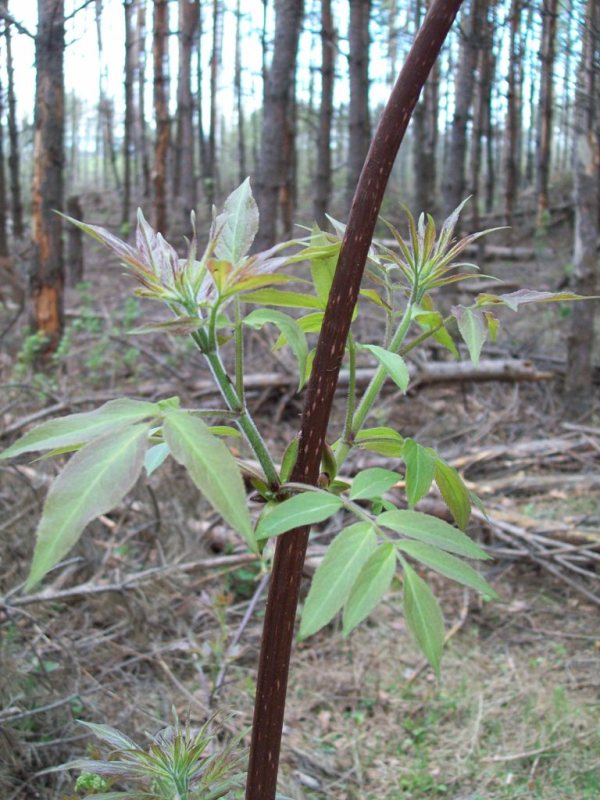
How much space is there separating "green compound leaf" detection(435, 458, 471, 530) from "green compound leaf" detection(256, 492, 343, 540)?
19cm

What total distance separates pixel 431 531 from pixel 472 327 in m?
0.24

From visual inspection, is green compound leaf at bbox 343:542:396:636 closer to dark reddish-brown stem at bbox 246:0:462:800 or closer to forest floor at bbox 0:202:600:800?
dark reddish-brown stem at bbox 246:0:462:800

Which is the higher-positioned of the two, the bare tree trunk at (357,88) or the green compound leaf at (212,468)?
the bare tree trunk at (357,88)

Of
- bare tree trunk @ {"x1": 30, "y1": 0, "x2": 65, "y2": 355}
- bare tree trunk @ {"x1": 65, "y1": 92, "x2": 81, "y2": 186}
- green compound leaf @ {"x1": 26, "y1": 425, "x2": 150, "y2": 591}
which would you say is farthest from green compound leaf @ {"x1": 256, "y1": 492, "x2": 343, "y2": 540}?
bare tree trunk @ {"x1": 65, "y1": 92, "x2": 81, "y2": 186}

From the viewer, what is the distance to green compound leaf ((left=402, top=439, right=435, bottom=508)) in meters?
0.70

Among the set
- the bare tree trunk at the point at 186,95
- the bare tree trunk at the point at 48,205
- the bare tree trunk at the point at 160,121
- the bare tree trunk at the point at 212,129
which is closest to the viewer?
the bare tree trunk at the point at 48,205

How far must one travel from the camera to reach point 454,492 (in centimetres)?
80

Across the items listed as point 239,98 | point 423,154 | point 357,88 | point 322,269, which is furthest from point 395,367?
point 239,98

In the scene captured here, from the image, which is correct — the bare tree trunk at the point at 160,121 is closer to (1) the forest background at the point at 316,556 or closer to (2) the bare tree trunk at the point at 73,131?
(1) the forest background at the point at 316,556

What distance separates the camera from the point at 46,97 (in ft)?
23.6

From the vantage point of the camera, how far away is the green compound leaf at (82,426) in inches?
23.4

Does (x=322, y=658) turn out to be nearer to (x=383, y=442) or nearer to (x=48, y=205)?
(x=383, y=442)

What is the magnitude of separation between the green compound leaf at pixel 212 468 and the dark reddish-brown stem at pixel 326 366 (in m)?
0.16

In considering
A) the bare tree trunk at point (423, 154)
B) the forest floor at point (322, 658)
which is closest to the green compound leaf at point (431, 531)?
the forest floor at point (322, 658)
